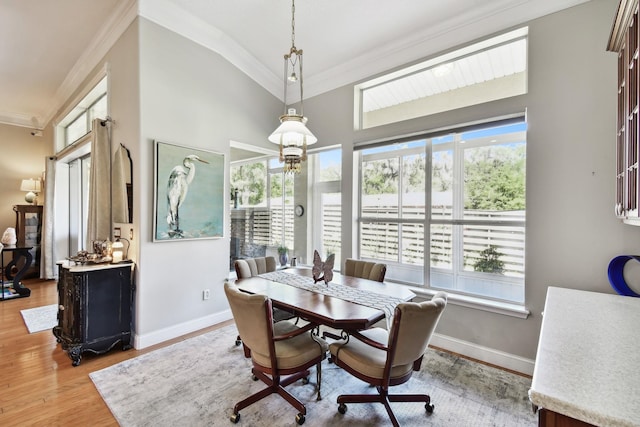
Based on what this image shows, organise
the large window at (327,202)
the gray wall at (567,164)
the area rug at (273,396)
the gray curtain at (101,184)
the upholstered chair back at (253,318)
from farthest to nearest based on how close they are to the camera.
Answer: the large window at (327,202)
the gray curtain at (101,184)
the gray wall at (567,164)
the area rug at (273,396)
the upholstered chair back at (253,318)

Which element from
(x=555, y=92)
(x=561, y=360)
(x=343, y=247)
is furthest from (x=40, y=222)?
(x=555, y=92)

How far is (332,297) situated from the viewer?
2297mm

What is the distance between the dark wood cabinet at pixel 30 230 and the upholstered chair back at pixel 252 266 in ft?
18.7

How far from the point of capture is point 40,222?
6.09 m

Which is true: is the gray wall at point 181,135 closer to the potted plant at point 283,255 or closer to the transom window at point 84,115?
the potted plant at point 283,255

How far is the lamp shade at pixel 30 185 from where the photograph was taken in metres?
6.07

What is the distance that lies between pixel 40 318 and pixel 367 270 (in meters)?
4.46

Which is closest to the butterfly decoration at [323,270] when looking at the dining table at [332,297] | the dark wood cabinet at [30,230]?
the dining table at [332,297]

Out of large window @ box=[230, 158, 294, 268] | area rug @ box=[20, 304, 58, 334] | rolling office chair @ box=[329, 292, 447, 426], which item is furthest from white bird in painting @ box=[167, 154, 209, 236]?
rolling office chair @ box=[329, 292, 447, 426]

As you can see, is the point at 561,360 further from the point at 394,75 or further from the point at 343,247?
the point at 394,75

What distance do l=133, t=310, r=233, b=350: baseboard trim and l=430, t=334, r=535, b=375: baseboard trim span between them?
2.68 meters

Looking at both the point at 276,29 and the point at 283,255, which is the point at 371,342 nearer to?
the point at 283,255

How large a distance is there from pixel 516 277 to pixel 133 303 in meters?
3.98

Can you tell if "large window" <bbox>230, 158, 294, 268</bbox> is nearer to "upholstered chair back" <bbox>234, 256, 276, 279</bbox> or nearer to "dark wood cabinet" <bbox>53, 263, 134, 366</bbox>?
"upholstered chair back" <bbox>234, 256, 276, 279</bbox>
